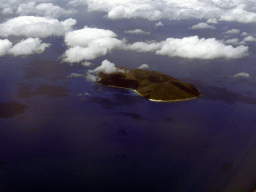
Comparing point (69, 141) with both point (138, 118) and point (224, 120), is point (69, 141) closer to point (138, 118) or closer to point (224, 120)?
point (138, 118)

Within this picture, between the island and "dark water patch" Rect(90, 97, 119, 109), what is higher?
the island

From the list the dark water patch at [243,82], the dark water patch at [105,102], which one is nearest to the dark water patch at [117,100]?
the dark water patch at [105,102]

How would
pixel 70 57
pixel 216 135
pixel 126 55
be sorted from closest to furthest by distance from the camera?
pixel 216 135 < pixel 70 57 < pixel 126 55

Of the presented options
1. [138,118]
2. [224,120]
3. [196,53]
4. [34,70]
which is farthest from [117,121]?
[196,53]

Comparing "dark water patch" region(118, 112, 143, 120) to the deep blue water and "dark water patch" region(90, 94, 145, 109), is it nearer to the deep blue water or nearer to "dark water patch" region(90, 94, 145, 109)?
the deep blue water

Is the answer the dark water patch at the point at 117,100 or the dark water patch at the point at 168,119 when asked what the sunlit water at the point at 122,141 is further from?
the dark water patch at the point at 168,119

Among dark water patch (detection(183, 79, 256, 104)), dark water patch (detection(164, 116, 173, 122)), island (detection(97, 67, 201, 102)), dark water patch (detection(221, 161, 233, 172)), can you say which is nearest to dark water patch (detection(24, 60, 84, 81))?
island (detection(97, 67, 201, 102))
